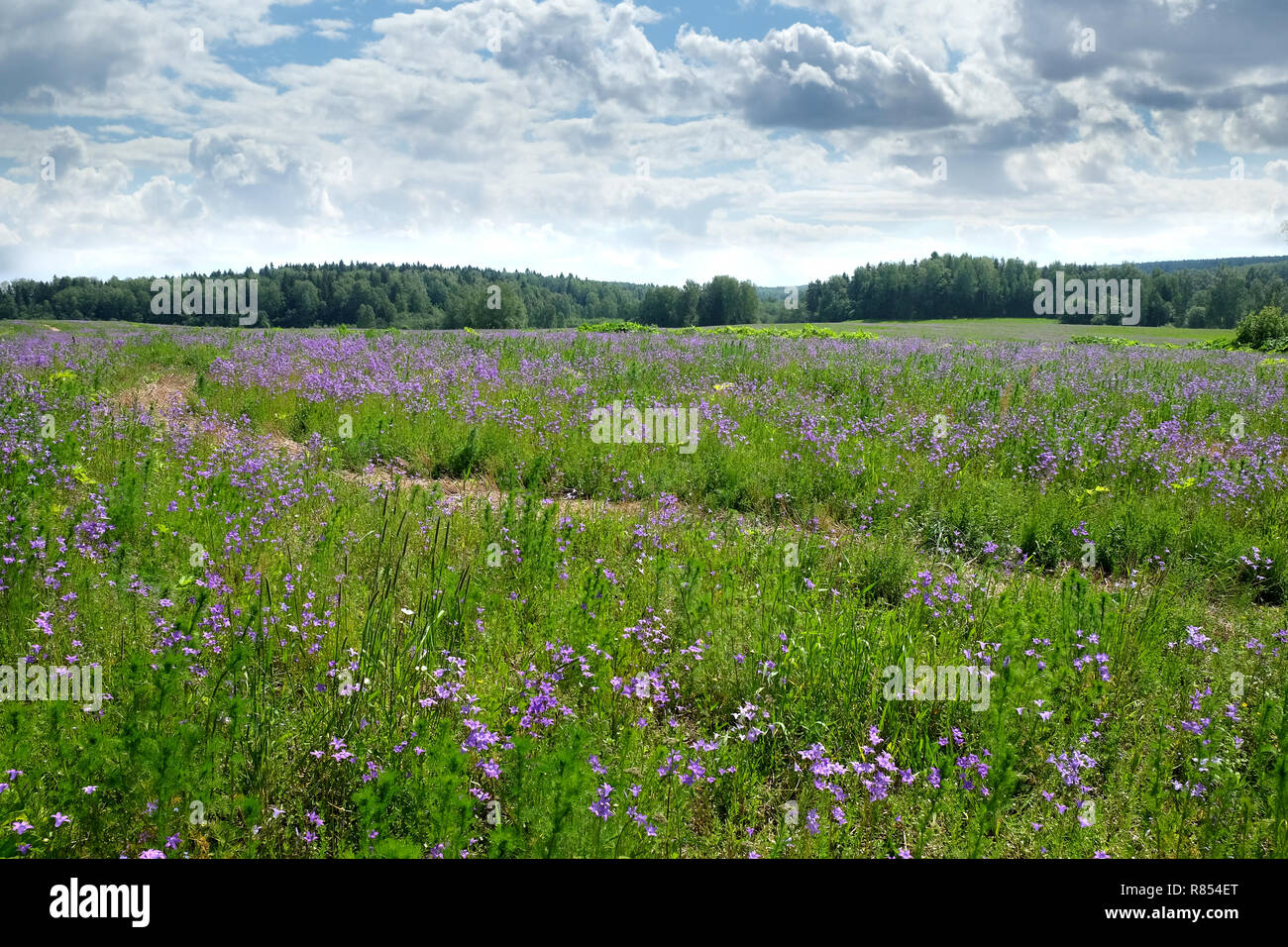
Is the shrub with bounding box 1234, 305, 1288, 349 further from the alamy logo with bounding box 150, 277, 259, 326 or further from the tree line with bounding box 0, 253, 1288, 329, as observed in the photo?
the tree line with bounding box 0, 253, 1288, 329

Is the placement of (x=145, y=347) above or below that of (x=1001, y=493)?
above

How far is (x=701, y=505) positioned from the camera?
7.38 metres

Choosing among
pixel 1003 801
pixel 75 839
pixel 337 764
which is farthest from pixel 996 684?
pixel 75 839

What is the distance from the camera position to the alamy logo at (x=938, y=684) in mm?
3834

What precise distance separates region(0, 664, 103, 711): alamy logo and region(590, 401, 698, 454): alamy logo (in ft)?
18.3

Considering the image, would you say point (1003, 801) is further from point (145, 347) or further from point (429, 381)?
point (145, 347)

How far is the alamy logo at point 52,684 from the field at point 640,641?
1.4 inches

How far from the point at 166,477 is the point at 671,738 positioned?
540 cm

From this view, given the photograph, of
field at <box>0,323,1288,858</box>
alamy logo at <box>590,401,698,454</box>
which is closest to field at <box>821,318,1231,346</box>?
alamy logo at <box>590,401,698,454</box>

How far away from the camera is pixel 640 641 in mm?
4246

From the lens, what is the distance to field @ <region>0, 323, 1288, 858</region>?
2.86 m
